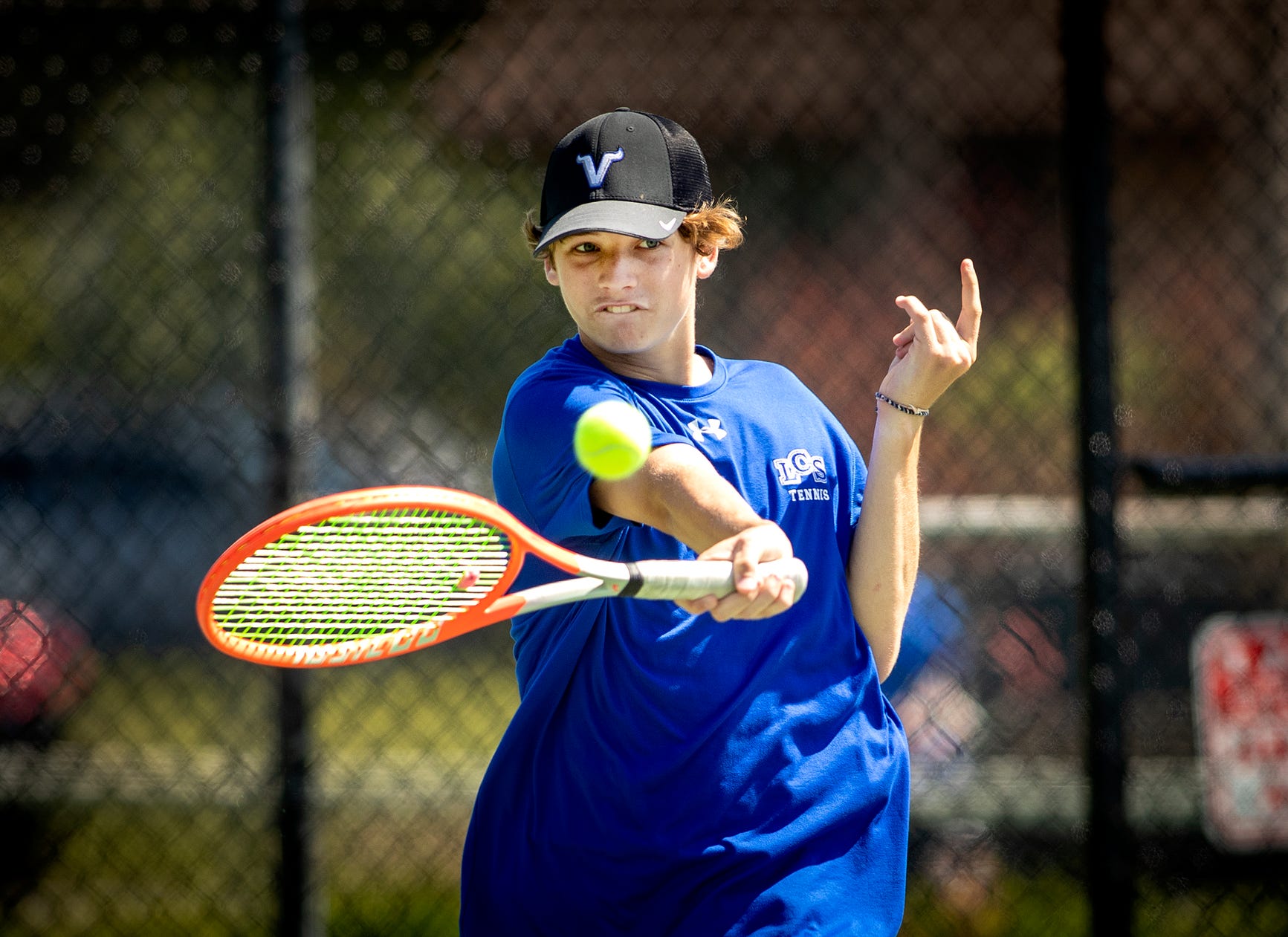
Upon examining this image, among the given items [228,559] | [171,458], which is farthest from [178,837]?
[228,559]

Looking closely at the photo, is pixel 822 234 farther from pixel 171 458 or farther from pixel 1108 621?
pixel 171 458

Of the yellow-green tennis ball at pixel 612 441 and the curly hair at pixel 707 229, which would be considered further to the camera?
the curly hair at pixel 707 229

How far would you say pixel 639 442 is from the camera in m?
1.56

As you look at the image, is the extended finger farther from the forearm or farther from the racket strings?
the racket strings

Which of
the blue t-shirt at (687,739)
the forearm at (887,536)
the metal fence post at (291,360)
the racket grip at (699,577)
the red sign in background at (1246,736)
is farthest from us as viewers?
the red sign in background at (1246,736)

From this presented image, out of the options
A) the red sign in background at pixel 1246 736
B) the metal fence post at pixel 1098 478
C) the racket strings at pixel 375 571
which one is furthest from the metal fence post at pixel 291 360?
the red sign in background at pixel 1246 736

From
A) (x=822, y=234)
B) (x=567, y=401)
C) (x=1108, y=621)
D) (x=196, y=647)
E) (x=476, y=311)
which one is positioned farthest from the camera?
(x=476, y=311)

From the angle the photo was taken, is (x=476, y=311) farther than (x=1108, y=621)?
Yes

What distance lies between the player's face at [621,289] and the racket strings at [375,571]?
1.04 ft

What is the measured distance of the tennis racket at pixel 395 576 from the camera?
1509 millimetres

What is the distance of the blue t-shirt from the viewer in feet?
5.50

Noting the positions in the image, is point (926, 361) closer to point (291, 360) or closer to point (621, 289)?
point (621, 289)

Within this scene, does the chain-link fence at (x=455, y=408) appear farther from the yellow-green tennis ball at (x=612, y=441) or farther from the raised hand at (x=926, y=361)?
the yellow-green tennis ball at (x=612, y=441)

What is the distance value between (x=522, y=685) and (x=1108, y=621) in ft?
5.74
